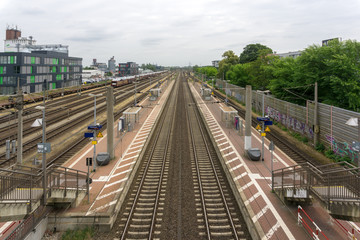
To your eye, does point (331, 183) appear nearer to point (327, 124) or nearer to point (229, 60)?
point (327, 124)

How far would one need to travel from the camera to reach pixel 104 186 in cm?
1605

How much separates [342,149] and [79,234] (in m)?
19.2

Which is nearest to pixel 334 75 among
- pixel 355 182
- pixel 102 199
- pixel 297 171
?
pixel 297 171

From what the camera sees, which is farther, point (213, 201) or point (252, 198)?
point (213, 201)

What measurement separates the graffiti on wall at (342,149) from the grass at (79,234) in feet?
58.6

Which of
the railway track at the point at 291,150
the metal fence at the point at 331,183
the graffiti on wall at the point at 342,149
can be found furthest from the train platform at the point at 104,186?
the graffiti on wall at the point at 342,149

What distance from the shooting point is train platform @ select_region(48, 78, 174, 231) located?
12258mm

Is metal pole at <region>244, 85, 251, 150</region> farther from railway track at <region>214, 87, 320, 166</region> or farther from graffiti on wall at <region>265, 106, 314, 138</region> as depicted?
graffiti on wall at <region>265, 106, 314, 138</region>

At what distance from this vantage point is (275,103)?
35875 mm

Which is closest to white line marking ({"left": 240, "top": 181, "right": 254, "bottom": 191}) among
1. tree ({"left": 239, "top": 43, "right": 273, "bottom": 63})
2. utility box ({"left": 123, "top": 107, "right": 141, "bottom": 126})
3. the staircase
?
the staircase

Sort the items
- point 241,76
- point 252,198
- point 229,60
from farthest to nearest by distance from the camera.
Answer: point 229,60, point 241,76, point 252,198

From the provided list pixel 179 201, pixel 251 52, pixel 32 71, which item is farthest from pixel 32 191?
pixel 251 52

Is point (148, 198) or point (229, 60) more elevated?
point (229, 60)

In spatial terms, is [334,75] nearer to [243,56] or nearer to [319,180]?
[319,180]
